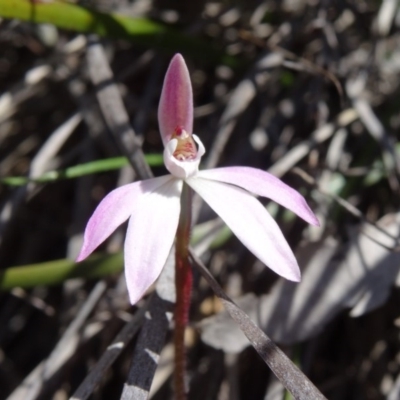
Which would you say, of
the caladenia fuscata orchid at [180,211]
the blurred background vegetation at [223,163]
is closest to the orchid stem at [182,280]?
the caladenia fuscata orchid at [180,211]

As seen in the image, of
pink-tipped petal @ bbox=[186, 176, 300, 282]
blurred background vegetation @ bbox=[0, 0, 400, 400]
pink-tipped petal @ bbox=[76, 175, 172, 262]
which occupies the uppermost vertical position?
pink-tipped petal @ bbox=[76, 175, 172, 262]

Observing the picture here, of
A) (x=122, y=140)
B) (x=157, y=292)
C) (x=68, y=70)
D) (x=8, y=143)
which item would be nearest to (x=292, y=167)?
(x=122, y=140)

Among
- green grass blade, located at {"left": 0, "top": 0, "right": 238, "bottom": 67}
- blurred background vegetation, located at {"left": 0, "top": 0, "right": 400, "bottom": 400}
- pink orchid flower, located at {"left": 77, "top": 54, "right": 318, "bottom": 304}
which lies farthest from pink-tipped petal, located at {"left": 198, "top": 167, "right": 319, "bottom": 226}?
green grass blade, located at {"left": 0, "top": 0, "right": 238, "bottom": 67}

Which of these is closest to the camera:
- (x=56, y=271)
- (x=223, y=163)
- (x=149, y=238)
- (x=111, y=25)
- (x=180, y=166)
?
(x=149, y=238)

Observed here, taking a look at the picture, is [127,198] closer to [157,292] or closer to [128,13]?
[157,292]

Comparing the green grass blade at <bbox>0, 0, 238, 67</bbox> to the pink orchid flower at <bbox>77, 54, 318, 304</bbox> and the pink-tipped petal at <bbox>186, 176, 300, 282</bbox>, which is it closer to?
the pink orchid flower at <bbox>77, 54, 318, 304</bbox>

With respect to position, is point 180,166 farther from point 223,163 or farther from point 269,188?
point 223,163

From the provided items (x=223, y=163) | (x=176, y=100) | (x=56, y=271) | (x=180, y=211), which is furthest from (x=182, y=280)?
(x=223, y=163)
